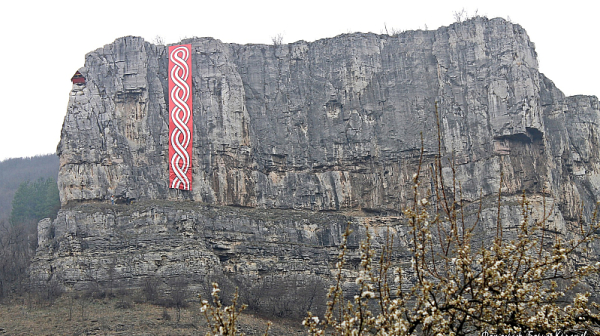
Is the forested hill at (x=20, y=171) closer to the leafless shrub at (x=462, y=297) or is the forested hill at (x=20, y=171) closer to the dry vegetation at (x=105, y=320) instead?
the dry vegetation at (x=105, y=320)

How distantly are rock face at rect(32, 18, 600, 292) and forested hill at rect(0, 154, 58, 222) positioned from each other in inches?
2240

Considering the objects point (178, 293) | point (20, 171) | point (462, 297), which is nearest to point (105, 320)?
point (178, 293)

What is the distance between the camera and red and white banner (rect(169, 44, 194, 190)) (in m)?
55.5

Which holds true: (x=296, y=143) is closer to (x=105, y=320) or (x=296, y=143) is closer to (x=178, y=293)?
(x=178, y=293)

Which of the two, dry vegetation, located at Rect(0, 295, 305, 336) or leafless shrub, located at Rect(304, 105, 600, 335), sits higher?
leafless shrub, located at Rect(304, 105, 600, 335)

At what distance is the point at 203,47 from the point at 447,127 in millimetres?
22703

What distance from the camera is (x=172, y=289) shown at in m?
48.1

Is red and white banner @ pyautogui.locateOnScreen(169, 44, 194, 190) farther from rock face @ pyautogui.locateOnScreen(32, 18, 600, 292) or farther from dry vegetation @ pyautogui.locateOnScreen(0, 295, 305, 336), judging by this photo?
dry vegetation @ pyautogui.locateOnScreen(0, 295, 305, 336)

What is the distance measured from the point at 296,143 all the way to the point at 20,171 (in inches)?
3494

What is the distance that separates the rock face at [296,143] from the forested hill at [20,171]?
56.9 metres

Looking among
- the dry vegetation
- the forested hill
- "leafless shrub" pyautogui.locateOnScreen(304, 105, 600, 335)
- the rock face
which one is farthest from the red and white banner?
the forested hill

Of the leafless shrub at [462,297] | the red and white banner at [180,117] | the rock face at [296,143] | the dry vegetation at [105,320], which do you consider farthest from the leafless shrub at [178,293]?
the leafless shrub at [462,297]

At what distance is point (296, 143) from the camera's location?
61.3m

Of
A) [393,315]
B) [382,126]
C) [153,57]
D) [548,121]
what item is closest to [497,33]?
[548,121]
